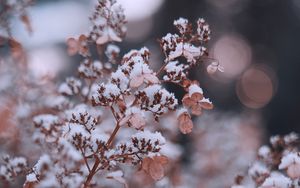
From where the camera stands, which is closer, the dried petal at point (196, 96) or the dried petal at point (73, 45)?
the dried petal at point (196, 96)

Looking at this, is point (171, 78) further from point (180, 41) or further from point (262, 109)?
point (262, 109)

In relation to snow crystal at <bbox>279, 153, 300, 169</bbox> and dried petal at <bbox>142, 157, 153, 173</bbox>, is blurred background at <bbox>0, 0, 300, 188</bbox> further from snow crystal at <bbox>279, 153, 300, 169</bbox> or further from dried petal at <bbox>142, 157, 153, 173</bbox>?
dried petal at <bbox>142, 157, 153, 173</bbox>

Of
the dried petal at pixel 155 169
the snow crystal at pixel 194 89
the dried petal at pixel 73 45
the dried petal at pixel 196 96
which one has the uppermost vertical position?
the dried petal at pixel 73 45

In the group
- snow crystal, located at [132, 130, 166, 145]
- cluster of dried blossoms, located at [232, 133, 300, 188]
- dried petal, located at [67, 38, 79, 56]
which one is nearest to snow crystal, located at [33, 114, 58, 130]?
dried petal, located at [67, 38, 79, 56]

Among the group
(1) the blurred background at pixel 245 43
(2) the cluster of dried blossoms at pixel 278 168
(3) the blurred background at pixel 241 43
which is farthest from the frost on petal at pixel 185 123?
(1) the blurred background at pixel 245 43

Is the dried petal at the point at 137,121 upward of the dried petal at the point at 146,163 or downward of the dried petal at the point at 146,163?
upward

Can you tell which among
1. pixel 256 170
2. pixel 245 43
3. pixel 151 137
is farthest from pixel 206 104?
pixel 245 43

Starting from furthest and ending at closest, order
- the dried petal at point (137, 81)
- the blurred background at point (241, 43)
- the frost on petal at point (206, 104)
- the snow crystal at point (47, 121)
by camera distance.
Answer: the blurred background at point (241, 43)
the snow crystal at point (47, 121)
the frost on petal at point (206, 104)
the dried petal at point (137, 81)

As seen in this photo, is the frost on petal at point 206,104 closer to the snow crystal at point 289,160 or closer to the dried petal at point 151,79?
the dried petal at point 151,79

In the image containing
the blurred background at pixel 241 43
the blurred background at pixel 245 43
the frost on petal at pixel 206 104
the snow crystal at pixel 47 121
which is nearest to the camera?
the frost on petal at pixel 206 104

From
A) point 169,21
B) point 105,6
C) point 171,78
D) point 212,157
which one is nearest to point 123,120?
point 171,78
